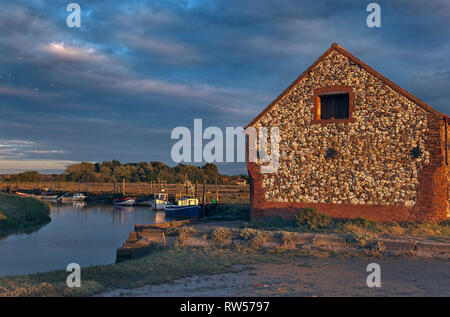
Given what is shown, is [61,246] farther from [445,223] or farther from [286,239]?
[445,223]

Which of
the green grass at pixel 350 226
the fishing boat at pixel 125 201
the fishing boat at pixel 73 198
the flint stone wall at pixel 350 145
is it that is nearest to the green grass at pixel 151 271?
the green grass at pixel 350 226

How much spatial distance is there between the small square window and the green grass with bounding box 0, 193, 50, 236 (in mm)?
27397

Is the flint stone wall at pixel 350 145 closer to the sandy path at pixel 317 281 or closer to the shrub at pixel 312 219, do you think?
the shrub at pixel 312 219

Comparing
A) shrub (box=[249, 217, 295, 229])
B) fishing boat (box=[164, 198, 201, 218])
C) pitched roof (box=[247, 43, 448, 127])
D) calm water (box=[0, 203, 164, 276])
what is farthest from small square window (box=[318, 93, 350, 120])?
fishing boat (box=[164, 198, 201, 218])

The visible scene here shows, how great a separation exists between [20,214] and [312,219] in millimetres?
32079

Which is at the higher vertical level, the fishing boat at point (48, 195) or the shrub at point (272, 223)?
the shrub at point (272, 223)

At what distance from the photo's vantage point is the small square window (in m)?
20.5

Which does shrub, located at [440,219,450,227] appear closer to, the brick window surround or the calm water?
the brick window surround

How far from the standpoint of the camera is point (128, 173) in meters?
125

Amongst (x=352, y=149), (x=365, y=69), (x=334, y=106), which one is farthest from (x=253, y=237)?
(x=365, y=69)

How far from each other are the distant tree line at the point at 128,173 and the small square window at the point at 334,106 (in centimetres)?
8625

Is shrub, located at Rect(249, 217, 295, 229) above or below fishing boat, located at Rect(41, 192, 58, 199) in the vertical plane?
above

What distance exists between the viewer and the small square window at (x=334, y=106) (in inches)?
807

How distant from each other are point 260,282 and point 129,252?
349 inches
